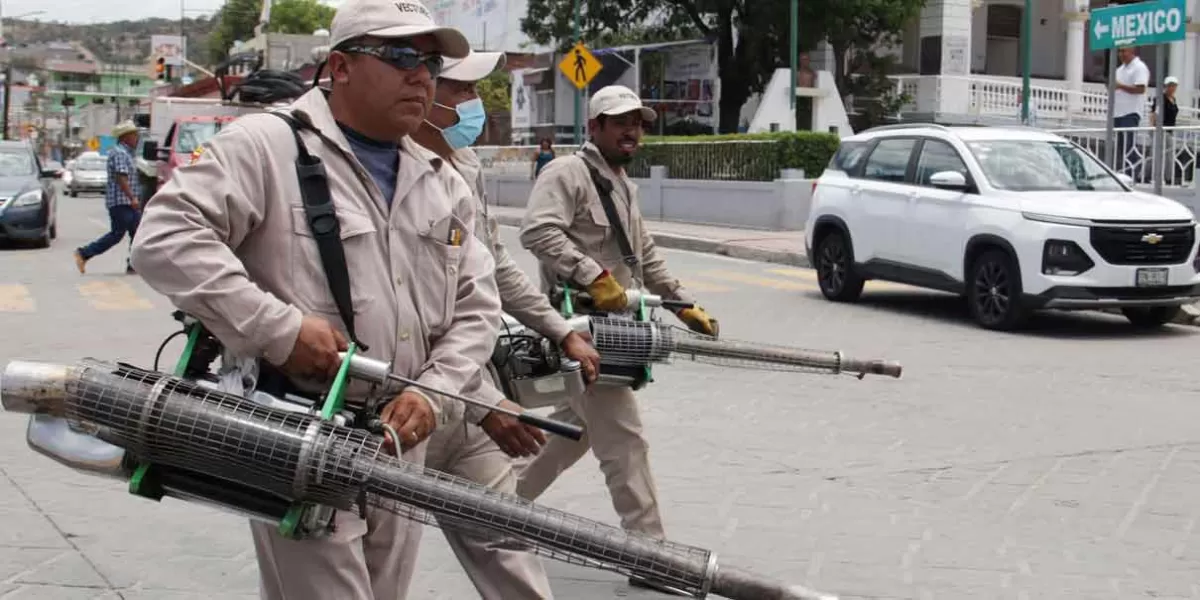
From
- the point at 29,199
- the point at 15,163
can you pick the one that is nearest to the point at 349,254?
the point at 29,199

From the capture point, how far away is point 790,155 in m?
25.4

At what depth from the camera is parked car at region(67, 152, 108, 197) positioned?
150ft

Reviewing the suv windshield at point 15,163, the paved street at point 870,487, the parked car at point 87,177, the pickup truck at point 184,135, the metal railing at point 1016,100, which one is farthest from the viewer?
the parked car at point 87,177

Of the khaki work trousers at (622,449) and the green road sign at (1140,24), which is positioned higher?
the green road sign at (1140,24)

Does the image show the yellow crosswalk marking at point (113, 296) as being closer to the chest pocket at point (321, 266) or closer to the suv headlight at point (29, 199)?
the suv headlight at point (29, 199)

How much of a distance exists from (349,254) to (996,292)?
10659 mm

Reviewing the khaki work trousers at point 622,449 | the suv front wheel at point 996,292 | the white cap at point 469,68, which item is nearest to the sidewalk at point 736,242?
the suv front wheel at point 996,292

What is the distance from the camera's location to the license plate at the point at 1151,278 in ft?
41.2

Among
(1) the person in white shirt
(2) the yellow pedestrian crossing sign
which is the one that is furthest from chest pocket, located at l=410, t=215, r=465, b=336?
(2) the yellow pedestrian crossing sign

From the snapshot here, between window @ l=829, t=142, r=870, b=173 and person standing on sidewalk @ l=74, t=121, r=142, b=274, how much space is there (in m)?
Result: 8.03

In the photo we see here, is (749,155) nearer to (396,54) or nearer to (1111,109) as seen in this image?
(1111,109)

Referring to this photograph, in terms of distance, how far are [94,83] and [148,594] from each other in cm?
16535

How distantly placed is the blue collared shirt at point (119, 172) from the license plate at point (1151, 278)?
1126 centimetres

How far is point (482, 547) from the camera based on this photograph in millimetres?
3652
